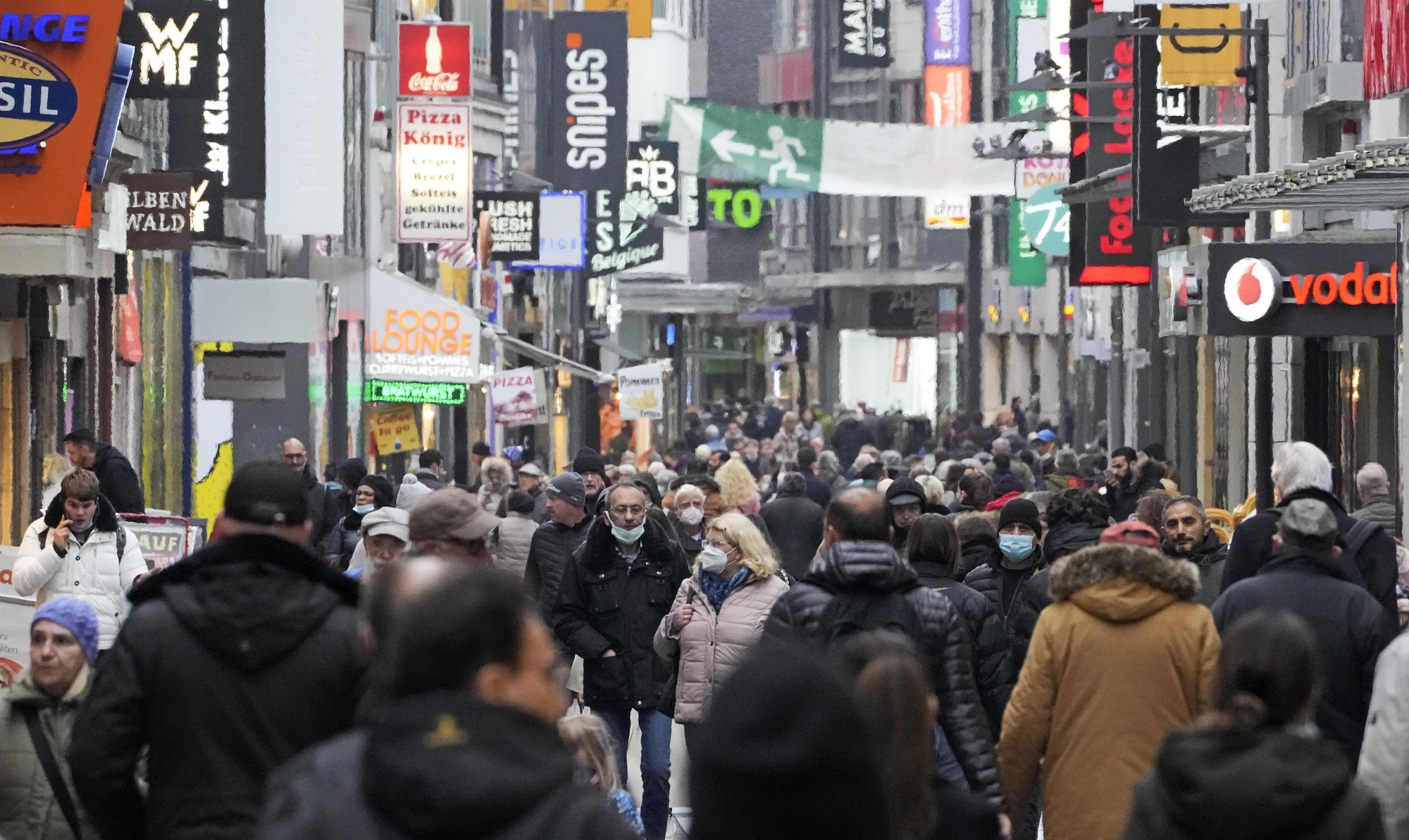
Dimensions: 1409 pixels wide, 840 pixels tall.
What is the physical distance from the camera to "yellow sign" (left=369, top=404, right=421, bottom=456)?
90.5ft

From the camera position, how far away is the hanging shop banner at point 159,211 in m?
20.2

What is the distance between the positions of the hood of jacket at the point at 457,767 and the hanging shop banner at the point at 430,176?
28145 mm

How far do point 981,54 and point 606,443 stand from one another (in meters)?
14.4

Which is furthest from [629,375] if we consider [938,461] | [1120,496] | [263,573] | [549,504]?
[263,573]

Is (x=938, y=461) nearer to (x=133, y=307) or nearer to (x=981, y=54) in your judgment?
(x=133, y=307)

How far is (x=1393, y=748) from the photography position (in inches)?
254


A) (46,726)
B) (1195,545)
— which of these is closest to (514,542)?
(1195,545)

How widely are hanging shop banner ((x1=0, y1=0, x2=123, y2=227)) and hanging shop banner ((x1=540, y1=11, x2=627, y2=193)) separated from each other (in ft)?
83.9

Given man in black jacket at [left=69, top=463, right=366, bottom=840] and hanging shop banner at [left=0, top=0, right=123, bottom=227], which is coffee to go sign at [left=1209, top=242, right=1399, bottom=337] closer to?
hanging shop banner at [left=0, top=0, right=123, bottom=227]

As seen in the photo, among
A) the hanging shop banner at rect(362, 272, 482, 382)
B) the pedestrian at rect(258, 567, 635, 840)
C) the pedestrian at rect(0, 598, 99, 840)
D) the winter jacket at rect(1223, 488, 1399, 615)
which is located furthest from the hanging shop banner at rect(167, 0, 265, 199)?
the pedestrian at rect(258, 567, 635, 840)

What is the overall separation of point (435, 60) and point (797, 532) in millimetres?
16403

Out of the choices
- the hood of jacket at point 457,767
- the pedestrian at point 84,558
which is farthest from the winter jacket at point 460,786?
the pedestrian at point 84,558

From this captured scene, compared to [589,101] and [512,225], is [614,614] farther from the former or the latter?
[589,101]

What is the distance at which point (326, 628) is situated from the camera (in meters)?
5.39
